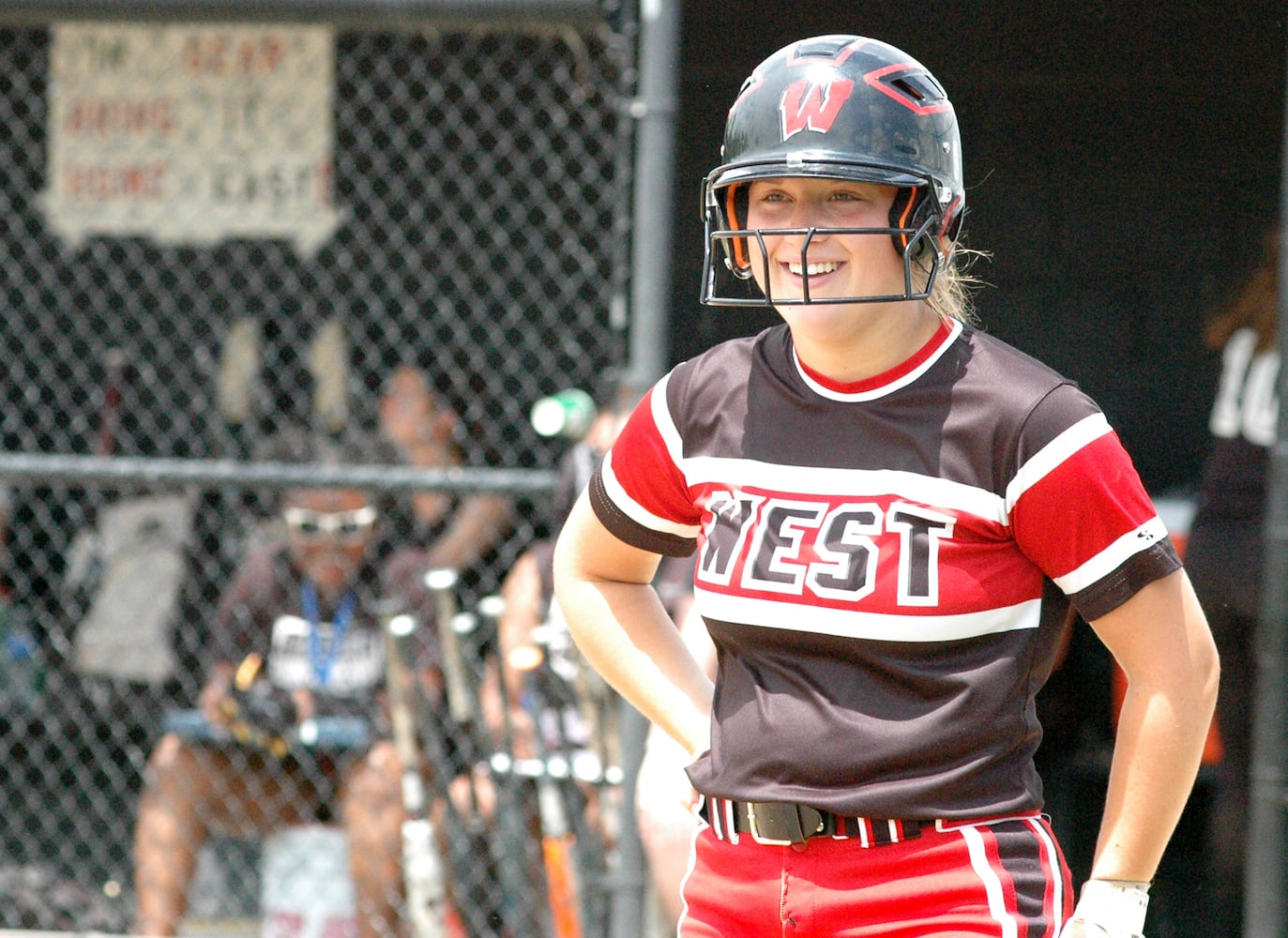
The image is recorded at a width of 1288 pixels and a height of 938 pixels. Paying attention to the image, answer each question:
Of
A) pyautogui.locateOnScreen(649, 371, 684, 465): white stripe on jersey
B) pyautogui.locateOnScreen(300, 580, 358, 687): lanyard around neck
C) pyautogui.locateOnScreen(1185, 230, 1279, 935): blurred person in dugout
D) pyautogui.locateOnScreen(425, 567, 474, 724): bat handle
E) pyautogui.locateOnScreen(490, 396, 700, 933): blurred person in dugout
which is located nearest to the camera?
pyautogui.locateOnScreen(649, 371, 684, 465): white stripe on jersey

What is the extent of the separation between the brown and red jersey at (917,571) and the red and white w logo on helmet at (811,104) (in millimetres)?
261

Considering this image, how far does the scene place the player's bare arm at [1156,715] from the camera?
5.30ft

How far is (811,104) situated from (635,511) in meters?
0.51

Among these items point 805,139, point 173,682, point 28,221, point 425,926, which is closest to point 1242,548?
point 425,926

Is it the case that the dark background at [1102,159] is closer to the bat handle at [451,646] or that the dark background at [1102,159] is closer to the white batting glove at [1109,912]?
the bat handle at [451,646]

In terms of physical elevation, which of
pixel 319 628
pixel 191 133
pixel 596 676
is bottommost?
pixel 319 628

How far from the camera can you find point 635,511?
1.92 metres

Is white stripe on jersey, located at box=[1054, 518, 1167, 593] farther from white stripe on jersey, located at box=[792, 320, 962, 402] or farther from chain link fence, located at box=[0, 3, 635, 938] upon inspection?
chain link fence, located at box=[0, 3, 635, 938]

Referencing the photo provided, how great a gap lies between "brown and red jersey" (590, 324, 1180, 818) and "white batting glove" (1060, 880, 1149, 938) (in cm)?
11

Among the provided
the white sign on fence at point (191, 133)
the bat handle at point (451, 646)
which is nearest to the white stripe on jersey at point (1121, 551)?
the bat handle at point (451, 646)

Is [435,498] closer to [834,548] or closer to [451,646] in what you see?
[451,646]

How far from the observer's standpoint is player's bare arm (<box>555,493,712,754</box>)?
6.32ft

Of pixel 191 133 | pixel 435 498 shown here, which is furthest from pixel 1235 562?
pixel 191 133

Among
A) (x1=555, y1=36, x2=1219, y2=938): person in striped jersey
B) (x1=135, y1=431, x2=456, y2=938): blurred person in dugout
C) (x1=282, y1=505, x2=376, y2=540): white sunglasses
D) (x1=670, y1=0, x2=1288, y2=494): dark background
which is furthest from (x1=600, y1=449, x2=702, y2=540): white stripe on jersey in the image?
(x1=670, y1=0, x2=1288, y2=494): dark background
